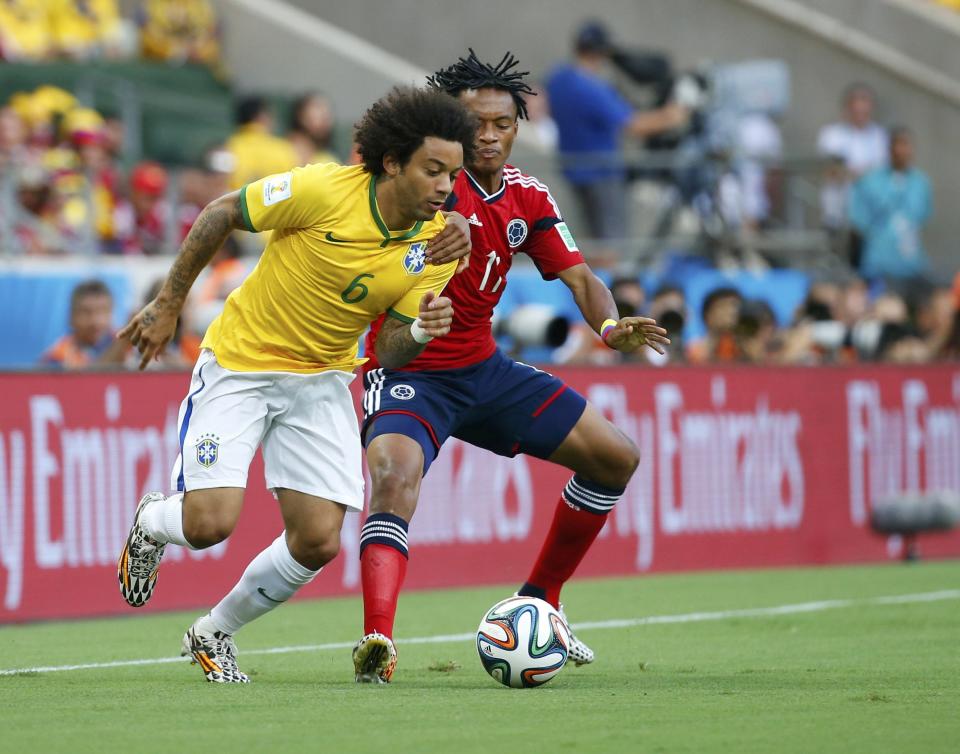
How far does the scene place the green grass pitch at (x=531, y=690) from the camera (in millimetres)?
5852

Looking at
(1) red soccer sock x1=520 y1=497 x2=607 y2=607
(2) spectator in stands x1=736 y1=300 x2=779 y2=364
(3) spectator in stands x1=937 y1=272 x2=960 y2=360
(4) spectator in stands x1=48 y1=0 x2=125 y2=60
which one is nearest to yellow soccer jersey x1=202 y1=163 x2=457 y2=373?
(1) red soccer sock x1=520 y1=497 x2=607 y2=607

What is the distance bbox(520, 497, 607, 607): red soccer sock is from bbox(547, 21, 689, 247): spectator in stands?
867 cm

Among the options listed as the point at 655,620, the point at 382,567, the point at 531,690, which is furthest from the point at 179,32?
the point at 531,690

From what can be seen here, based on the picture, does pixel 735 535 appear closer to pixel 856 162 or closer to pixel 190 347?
pixel 190 347

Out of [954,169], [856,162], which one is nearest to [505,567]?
[856,162]

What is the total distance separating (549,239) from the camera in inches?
331

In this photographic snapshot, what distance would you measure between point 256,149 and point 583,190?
9.87ft

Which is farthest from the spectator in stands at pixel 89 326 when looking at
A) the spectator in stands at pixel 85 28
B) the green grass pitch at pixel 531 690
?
the spectator in stands at pixel 85 28

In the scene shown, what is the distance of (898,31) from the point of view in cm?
2259

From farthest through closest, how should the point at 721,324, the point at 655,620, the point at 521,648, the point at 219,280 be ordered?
the point at 721,324 → the point at 219,280 → the point at 655,620 → the point at 521,648

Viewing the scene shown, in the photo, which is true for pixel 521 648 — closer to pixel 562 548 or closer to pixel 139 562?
pixel 562 548

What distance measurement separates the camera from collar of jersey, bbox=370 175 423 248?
290 inches

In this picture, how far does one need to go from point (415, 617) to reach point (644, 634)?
1663 millimetres

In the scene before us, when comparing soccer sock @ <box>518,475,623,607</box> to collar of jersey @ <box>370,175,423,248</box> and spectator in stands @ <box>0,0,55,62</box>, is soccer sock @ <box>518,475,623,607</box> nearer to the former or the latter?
collar of jersey @ <box>370,175,423,248</box>
